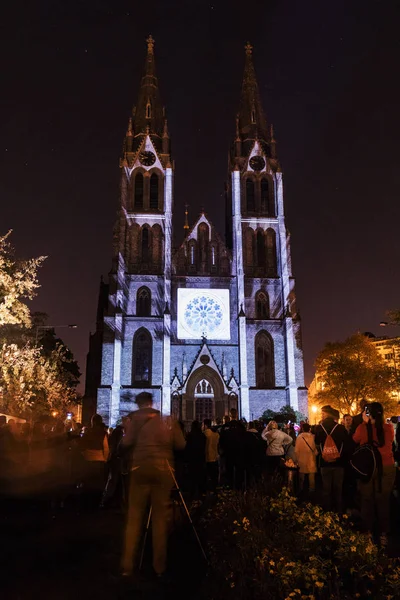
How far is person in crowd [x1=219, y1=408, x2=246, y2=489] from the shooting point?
1194 cm

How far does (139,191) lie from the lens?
163 ft

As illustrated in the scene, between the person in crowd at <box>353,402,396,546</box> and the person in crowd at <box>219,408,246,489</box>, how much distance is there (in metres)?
4.11

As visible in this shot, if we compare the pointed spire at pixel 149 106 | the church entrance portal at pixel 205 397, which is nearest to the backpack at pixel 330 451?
the church entrance portal at pixel 205 397

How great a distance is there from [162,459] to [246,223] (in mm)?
44240

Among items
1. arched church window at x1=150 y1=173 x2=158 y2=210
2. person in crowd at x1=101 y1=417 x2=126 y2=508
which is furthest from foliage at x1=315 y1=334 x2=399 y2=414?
person in crowd at x1=101 y1=417 x2=126 y2=508

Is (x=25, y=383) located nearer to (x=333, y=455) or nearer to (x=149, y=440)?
(x=333, y=455)

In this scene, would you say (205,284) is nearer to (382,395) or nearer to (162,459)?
(382,395)

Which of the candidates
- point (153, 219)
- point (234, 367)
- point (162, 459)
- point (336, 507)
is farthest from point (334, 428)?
point (153, 219)

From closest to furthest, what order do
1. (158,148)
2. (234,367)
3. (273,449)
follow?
(273,449) → (234,367) → (158,148)

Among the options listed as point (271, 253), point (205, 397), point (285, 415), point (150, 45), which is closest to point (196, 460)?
point (285, 415)

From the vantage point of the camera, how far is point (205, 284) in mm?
47219

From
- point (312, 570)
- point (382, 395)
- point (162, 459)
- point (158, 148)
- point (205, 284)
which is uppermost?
point (158, 148)

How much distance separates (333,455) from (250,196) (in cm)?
4346

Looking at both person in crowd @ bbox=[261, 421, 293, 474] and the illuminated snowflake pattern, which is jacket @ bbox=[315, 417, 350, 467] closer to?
person in crowd @ bbox=[261, 421, 293, 474]
